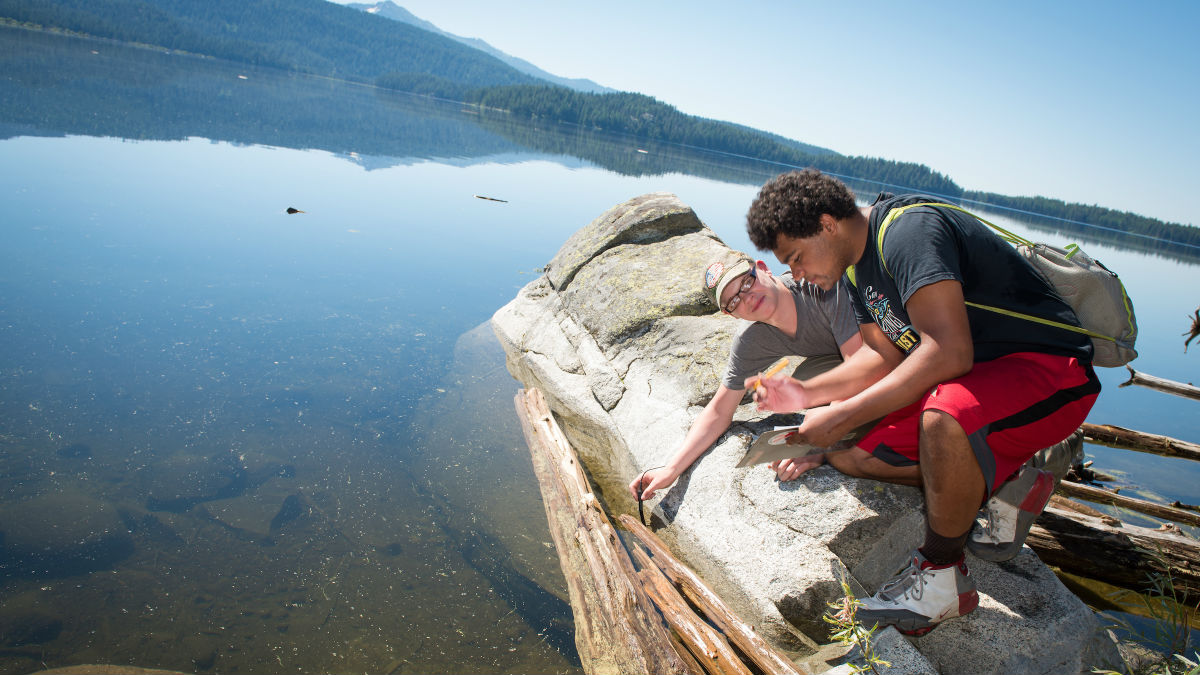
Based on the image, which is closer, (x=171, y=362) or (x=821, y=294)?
(x=821, y=294)

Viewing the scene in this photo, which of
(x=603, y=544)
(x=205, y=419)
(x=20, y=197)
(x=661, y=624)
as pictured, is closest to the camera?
(x=661, y=624)

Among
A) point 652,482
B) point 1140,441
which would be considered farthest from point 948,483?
point 1140,441

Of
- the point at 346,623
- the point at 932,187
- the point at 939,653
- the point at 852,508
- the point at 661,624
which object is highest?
the point at 932,187

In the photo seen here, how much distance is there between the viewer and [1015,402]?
279 centimetres

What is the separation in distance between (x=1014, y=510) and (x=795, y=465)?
112cm

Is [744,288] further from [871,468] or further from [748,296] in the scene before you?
[871,468]

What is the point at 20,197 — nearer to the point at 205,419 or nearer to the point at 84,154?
the point at 84,154

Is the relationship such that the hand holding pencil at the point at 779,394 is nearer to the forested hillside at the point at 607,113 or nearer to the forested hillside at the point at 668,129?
the forested hillside at the point at 607,113

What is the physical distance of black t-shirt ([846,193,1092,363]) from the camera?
8.48ft

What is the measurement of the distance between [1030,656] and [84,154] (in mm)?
18016

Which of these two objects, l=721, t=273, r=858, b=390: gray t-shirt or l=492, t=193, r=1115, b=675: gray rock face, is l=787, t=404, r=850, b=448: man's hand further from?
l=721, t=273, r=858, b=390: gray t-shirt

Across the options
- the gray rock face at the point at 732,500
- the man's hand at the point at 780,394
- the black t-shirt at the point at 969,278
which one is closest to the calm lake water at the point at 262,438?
the gray rock face at the point at 732,500

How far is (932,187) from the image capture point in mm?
97812

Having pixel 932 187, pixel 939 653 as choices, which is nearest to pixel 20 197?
pixel 939 653
